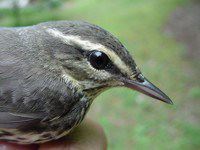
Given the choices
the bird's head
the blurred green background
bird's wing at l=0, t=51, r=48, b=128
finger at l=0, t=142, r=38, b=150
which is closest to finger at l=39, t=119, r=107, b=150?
finger at l=0, t=142, r=38, b=150

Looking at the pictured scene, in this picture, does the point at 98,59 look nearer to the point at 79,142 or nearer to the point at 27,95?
the point at 27,95

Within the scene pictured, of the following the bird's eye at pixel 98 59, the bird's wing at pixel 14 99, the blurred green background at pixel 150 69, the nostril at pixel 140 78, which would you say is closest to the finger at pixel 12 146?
the bird's wing at pixel 14 99

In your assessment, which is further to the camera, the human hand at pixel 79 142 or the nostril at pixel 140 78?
the human hand at pixel 79 142

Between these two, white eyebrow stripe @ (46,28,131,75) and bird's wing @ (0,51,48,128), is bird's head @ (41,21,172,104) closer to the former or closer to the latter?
white eyebrow stripe @ (46,28,131,75)

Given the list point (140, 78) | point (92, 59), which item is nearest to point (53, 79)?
point (92, 59)

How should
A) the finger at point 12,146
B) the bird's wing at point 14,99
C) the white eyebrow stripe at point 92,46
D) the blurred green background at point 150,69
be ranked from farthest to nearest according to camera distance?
1. the blurred green background at point 150,69
2. the finger at point 12,146
3. the bird's wing at point 14,99
4. the white eyebrow stripe at point 92,46

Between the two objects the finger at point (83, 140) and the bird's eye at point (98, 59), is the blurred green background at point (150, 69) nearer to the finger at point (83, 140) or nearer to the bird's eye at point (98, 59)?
the finger at point (83, 140)

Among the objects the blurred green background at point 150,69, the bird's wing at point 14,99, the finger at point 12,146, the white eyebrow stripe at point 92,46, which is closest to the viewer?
the white eyebrow stripe at point 92,46
